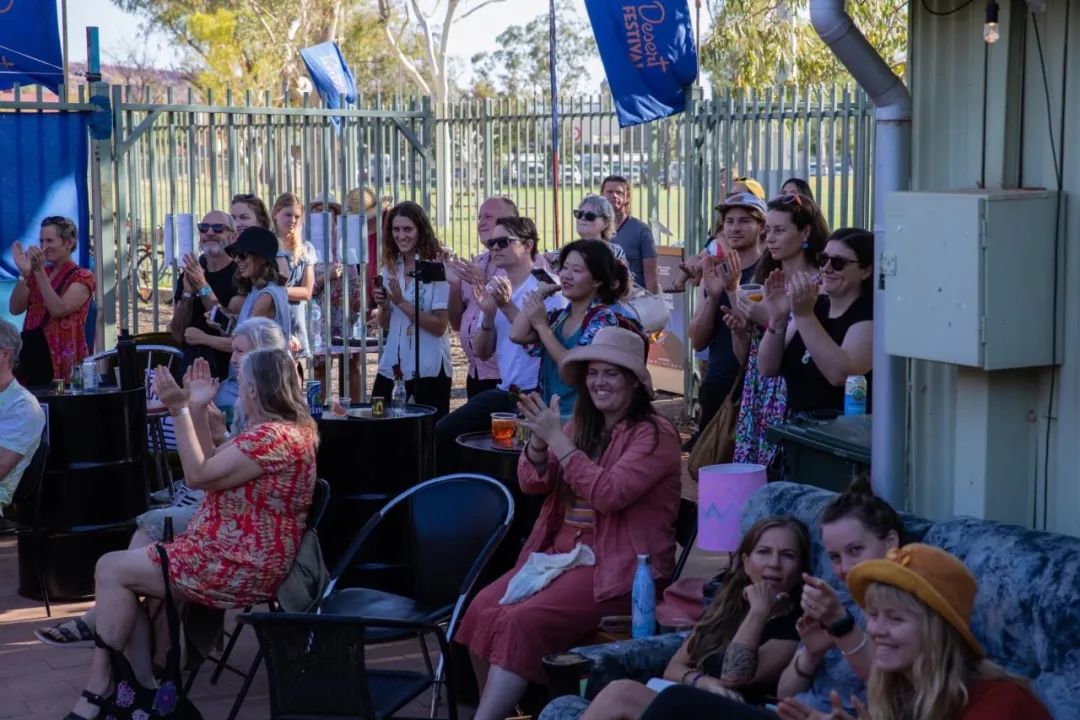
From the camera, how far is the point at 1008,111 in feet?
14.1

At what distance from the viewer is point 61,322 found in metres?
8.73

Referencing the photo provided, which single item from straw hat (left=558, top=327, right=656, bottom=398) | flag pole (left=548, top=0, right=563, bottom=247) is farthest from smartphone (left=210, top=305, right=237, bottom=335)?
flag pole (left=548, top=0, right=563, bottom=247)

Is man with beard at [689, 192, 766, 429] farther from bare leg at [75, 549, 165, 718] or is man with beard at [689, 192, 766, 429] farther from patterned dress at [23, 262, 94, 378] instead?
patterned dress at [23, 262, 94, 378]

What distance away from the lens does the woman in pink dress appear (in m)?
4.93

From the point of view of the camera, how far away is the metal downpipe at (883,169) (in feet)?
14.6

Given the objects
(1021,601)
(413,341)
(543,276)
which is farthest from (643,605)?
(413,341)

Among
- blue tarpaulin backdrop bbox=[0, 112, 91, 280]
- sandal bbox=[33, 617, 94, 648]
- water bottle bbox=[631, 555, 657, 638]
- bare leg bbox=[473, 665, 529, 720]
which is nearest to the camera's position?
water bottle bbox=[631, 555, 657, 638]

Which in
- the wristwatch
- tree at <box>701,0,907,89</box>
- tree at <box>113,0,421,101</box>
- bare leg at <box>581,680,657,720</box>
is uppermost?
tree at <box>113,0,421,101</box>

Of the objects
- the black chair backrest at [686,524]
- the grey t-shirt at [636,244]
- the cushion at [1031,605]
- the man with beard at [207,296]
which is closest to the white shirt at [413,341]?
the man with beard at [207,296]

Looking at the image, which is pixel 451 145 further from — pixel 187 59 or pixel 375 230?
pixel 187 59

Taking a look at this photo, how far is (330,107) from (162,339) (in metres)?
2.41

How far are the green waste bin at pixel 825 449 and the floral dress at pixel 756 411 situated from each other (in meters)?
0.82

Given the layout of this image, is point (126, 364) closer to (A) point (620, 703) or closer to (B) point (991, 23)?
(A) point (620, 703)

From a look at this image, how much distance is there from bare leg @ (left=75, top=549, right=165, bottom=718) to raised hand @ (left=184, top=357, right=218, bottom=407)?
2.70ft
